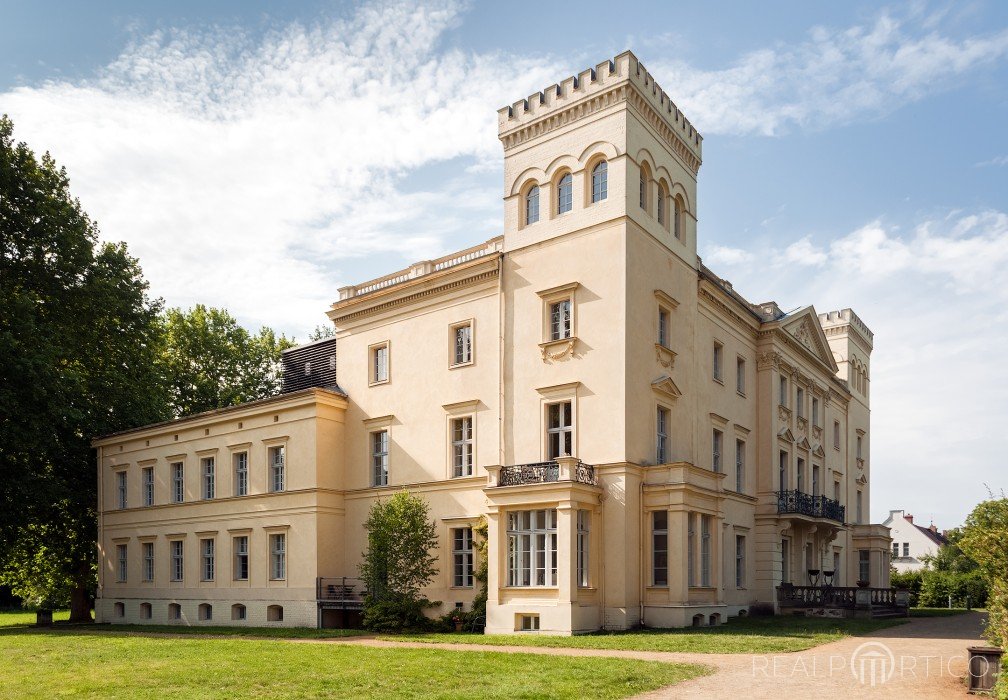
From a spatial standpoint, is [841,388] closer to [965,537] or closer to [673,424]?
[673,424]

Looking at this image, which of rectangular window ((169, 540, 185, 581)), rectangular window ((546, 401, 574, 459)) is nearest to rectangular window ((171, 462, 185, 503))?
rectangular window ((169, 540, 185, 581))

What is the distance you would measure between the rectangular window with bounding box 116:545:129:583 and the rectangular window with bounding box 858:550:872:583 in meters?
35.3

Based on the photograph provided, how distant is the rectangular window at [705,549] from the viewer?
27886 millimetres

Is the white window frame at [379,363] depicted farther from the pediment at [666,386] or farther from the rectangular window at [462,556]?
the pediment at [666,386]

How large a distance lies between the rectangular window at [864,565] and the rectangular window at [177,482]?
33.5m

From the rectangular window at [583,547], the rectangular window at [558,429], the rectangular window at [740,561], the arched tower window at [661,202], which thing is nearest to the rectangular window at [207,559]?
the rectangular window at [558,429]

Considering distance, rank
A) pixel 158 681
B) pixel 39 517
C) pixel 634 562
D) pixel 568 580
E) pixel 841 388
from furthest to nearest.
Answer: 1. pixel 841 388
2. pixel 39 517
3. pixel 634 562
4. pixel 568 580
5. pixel 158 681

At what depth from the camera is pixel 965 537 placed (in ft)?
50.7

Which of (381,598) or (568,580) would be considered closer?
(568,580)

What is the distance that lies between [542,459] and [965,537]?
13.6m

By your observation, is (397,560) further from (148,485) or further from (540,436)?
(148,485)

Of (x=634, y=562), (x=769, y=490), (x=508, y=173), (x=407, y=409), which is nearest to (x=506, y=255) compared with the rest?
(x=508, y=173)

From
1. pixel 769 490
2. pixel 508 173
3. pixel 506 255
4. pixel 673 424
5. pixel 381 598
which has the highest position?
pixel 508 173

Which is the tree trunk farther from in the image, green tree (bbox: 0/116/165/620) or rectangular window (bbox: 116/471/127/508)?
rectangular window (bbox: 116/471/127/508)
